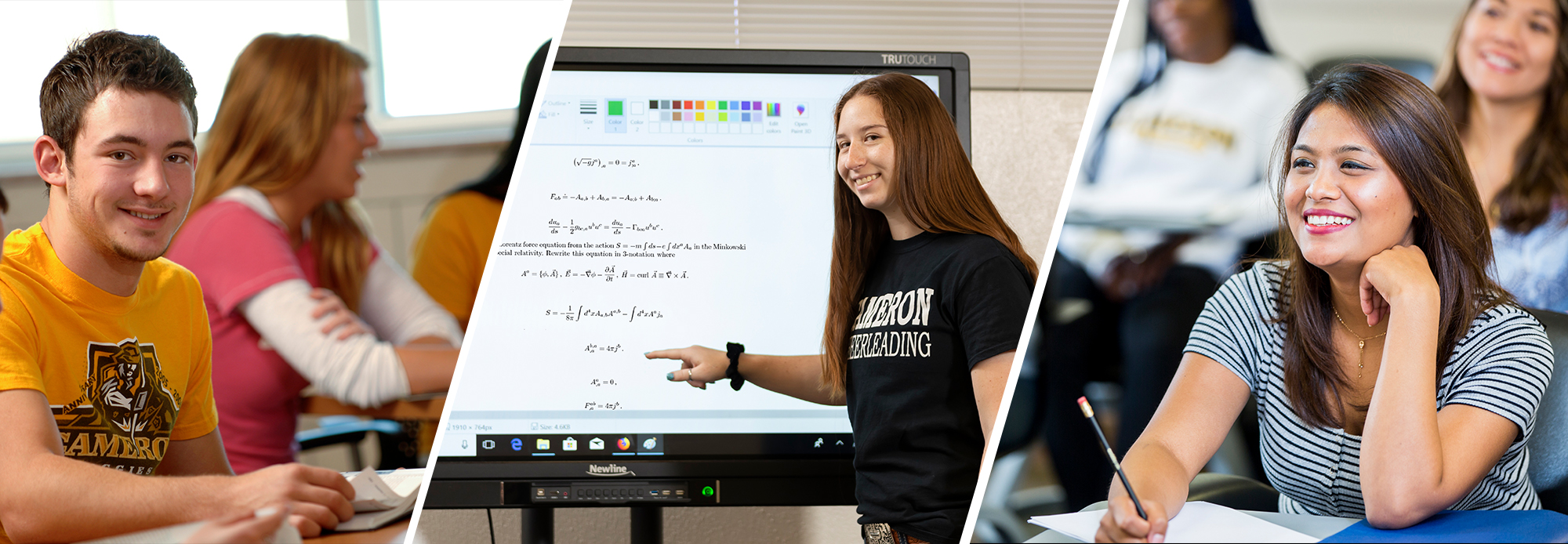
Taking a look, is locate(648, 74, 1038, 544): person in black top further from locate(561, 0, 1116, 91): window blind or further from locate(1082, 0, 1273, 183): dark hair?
locate(1082, 0, 1273, 183): dark hair

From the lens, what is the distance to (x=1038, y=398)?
1277mm

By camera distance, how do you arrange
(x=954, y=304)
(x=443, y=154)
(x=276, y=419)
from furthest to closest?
(x=443, y=154) < (x=276, y=419) < (x=954, y=304)

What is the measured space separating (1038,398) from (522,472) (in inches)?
28.4

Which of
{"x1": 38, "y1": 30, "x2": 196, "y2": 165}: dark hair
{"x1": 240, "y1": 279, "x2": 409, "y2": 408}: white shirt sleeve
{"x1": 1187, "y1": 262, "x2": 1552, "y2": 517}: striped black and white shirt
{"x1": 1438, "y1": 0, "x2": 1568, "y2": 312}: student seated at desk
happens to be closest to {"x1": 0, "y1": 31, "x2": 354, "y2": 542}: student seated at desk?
{"x1": 38, "y1": 30, "x2": 196, "y2": 165}: dark hair

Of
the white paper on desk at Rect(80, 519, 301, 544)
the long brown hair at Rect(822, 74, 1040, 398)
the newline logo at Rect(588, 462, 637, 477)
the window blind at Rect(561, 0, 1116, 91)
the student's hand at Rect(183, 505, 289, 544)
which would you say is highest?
the window blind at Rect(561, 0, 1116, 91)

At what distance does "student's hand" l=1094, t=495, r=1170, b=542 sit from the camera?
0.67 meters

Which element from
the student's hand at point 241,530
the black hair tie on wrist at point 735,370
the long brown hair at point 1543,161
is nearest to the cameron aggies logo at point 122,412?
the student's hand at point 241,530

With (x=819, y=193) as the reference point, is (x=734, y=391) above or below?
below

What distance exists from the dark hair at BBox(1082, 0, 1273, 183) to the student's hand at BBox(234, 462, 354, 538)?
1.02m

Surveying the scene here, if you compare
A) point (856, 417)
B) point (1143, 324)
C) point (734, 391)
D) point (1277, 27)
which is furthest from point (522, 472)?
point (1277, 27)

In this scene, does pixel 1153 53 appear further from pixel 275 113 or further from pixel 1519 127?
pixel 275 113

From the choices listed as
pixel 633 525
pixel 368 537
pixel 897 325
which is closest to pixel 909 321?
pixel 897 325

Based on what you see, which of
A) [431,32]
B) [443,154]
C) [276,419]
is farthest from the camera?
[443,154]

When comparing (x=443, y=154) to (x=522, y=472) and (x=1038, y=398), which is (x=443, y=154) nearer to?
(x=522, y=472)
